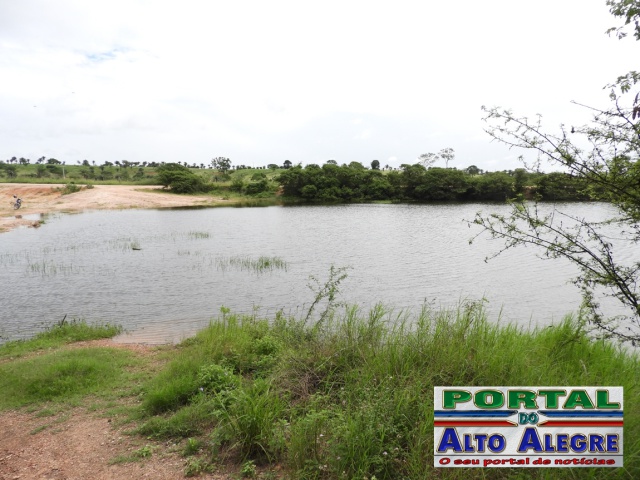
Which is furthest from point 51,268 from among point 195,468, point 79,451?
point 195,468

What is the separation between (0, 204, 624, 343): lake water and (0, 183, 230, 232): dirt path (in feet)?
61.4

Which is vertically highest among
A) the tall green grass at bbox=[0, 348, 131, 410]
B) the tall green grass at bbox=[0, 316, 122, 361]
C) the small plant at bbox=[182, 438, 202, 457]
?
the small plant at bbox=[182, 438, 202, 457]

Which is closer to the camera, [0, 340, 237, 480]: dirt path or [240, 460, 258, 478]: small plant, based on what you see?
[240, 460, 258, 478]: small plant

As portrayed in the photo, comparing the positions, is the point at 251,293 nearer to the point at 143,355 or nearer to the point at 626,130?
the point at 143,355

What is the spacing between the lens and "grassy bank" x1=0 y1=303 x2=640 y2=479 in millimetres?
3891

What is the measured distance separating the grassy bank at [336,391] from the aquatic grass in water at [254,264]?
472 inches

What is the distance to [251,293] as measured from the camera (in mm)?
15586

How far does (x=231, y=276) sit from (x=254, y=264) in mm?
2117

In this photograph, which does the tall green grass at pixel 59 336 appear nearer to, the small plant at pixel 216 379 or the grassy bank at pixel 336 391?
the grassy bank at pixel 336 391

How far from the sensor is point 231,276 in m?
18.4

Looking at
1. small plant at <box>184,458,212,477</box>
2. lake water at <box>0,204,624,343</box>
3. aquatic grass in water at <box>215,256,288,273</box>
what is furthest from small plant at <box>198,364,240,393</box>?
aquatic grass in water at <box>215,256,288,273</box>

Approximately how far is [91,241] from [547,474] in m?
30.0

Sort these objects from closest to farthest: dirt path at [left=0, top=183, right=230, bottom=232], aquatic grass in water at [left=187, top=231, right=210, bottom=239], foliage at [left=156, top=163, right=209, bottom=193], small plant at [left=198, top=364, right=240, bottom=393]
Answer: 1. small plant at [left=198, top=364, right=240, bottom=393]
2. aquatic grass in water at [left=187, top=231, right=210, bottom=239]
3. dirt path at [left=0, top=183, right=230, bottom=232]
4. foliage at [left=156, top=163, right=209, bottom=193]

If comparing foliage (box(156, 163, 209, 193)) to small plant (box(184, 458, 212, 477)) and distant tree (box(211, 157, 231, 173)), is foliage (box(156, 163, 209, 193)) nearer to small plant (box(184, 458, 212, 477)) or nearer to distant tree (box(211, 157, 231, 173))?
distant tree (box(211, 157, 231, 173))
